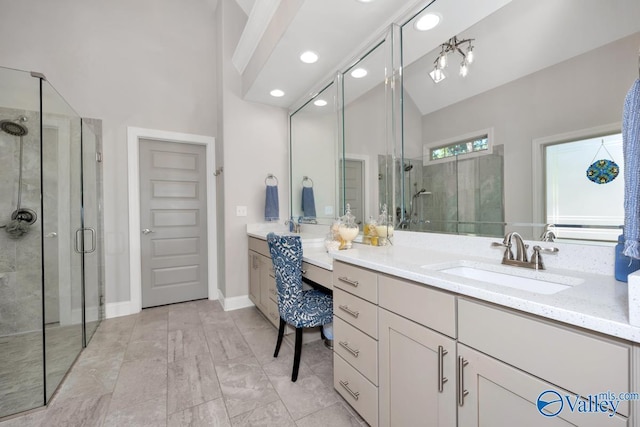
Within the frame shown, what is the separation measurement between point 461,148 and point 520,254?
2.18ft

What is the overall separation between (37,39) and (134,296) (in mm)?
2822

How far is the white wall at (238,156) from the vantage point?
3096 mm

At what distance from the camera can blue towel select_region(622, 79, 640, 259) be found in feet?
2.46

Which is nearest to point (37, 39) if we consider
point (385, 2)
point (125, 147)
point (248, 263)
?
point (125, 147)

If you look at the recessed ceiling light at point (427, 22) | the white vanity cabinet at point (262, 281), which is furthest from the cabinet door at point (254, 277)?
the recessed ceiling light at point (427, 22)

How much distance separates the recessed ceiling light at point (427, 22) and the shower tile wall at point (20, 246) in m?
2.71

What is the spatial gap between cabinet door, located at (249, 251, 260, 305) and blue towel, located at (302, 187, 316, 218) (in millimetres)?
750

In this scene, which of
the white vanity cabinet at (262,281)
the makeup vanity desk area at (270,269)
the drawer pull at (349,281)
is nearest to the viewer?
the drawer pull at (349,281)

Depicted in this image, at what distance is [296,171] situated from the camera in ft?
10.9

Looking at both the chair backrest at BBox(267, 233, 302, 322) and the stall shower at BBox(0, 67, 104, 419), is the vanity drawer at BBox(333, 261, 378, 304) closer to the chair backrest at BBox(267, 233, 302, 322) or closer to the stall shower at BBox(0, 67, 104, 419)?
the chair backrest at BBox(267, 233, 302, 322)

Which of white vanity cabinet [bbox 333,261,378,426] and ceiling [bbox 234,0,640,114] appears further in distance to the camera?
white vanity cabinet [bbox 333,261,378,426]

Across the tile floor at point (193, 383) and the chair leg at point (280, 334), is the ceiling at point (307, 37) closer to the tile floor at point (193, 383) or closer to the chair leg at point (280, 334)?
the chair leg at point (280, 334)

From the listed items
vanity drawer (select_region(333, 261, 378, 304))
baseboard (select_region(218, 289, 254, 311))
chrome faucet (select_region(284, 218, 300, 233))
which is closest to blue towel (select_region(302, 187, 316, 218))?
chrome faucet (select_region(284, 218, 300, 233))

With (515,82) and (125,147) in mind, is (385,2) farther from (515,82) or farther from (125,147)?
(125,147)
